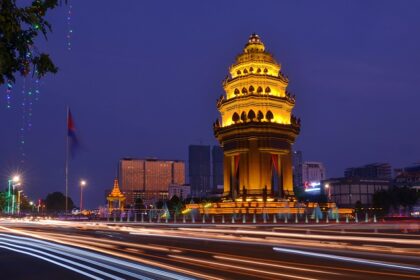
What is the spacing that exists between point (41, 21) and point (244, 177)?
6197 cm

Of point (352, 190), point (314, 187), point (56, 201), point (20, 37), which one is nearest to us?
point (20, 37)

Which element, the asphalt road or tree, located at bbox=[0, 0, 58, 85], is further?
the asphalt road

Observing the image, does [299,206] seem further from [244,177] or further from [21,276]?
[21,276]

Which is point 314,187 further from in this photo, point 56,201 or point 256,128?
point 256,128

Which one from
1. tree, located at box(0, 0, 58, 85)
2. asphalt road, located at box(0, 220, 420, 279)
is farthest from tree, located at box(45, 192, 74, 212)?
tree, located at box(0, 0, 58, 85)

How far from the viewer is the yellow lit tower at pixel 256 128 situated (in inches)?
2717

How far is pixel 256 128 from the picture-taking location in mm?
69125

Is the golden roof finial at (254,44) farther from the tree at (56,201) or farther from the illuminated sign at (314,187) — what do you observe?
the tree at (56,201)

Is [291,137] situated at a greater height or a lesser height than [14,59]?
greater

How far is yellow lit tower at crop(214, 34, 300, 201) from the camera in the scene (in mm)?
69000

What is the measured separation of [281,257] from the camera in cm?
2002

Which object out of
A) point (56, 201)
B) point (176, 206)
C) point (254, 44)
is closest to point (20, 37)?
point (254, 44)

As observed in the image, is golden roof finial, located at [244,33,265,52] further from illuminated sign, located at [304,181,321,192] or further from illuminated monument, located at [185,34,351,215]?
illuminated sign, located at [304,181,321,192]

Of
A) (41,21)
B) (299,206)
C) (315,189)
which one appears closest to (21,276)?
(41,21)
